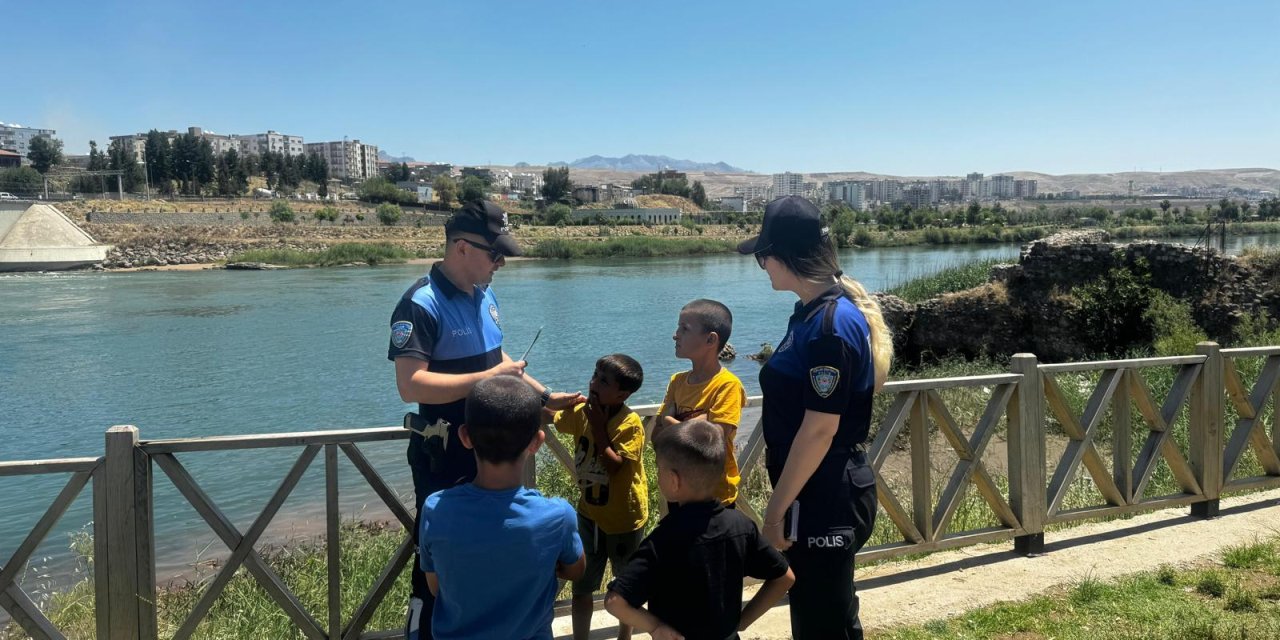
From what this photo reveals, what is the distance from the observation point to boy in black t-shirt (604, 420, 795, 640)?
8.39ft

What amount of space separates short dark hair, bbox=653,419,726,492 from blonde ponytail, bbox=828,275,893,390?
2.04 feet

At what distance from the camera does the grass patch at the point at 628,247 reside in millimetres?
70375

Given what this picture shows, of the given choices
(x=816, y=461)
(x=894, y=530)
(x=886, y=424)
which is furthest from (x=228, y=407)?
(x=816, y=461)

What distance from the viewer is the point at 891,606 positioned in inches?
169

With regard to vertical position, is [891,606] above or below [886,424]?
below

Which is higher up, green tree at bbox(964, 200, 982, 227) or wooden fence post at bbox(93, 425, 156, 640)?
green tree at bbox(964, 200, 982, 227)

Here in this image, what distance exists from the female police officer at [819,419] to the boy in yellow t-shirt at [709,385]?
373 millimetres

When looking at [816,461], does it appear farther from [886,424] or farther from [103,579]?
[103,579]

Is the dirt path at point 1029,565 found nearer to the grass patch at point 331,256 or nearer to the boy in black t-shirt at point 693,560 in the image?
the boy in black t-shirt at point 693,560

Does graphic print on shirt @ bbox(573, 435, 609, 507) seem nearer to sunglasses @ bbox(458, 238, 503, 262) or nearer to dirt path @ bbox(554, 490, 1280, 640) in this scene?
sunglasses @ bbox(458, 238, 503, 262)

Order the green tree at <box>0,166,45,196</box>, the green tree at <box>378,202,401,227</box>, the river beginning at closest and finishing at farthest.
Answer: the river, the green tree at <box>378,202,401,227</box>, the green tree at <box>0,166,45,196</box>

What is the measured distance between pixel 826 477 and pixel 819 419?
0.79ft

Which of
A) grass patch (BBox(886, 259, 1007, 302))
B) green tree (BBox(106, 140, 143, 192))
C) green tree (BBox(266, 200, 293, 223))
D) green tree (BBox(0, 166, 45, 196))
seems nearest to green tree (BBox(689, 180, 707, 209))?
green tree (BBox(106, 140, 143, 192))

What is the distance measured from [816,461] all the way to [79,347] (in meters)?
29.3
